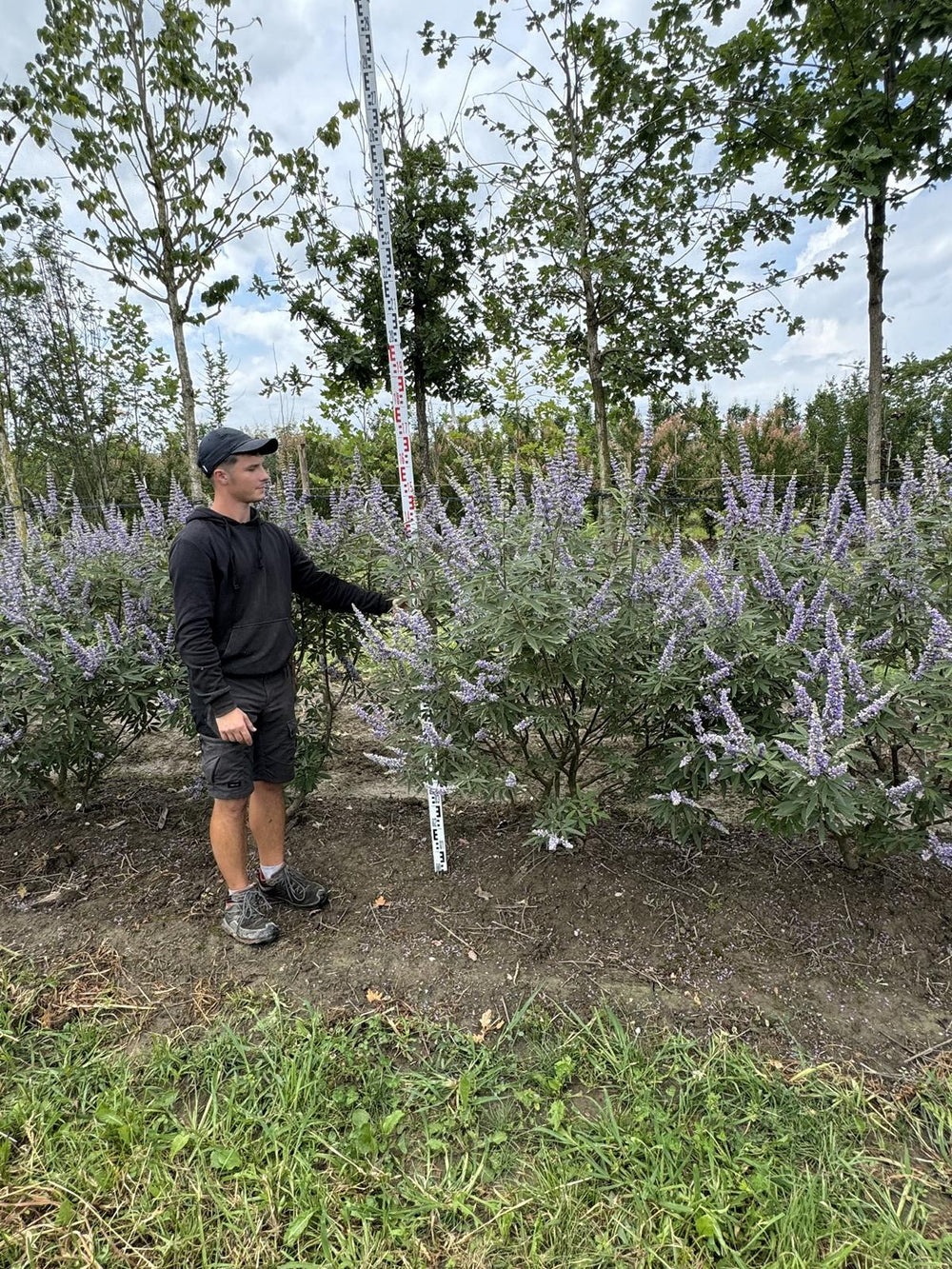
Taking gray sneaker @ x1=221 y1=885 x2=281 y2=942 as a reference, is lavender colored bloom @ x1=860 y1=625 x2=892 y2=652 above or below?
above

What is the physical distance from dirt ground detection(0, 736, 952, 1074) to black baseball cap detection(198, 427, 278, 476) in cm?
202

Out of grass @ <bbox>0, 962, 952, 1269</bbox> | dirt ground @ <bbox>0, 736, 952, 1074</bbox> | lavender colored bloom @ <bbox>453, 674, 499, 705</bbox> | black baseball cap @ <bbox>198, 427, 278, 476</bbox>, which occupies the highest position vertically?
black baseball cap @ <bbox>198, 427, 278, 476</bbox>

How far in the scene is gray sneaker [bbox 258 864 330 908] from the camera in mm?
3115

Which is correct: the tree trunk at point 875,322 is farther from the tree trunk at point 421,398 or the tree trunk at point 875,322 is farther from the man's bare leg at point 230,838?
the man's bare leg at point 230,838

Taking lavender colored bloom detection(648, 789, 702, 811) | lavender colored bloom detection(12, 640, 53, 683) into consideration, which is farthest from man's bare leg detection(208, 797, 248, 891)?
lavender colored bloom detection(648, 789, 702, 811)

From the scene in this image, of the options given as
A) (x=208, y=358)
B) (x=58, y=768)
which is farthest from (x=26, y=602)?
(x=208, y=358)

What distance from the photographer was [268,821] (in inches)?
126

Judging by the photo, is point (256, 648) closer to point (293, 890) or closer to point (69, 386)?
point (293, 890)

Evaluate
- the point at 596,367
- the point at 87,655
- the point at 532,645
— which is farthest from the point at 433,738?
the point at 596,367

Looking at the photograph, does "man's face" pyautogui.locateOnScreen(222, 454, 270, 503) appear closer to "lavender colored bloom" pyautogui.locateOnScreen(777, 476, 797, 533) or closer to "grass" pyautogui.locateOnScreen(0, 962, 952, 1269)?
"grass" pyautogui.locateOnScreen(0, 962, 952, 1269)

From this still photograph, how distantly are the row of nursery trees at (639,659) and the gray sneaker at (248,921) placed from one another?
0.90 metres

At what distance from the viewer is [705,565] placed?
2.59m

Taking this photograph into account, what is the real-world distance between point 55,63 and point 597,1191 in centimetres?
840

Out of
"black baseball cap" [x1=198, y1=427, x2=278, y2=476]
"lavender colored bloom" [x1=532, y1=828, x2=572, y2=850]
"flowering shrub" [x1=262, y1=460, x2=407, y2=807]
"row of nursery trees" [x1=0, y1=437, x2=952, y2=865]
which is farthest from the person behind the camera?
"flowering shrub" [x1=262, y1=460, x2=407, y2=807]
